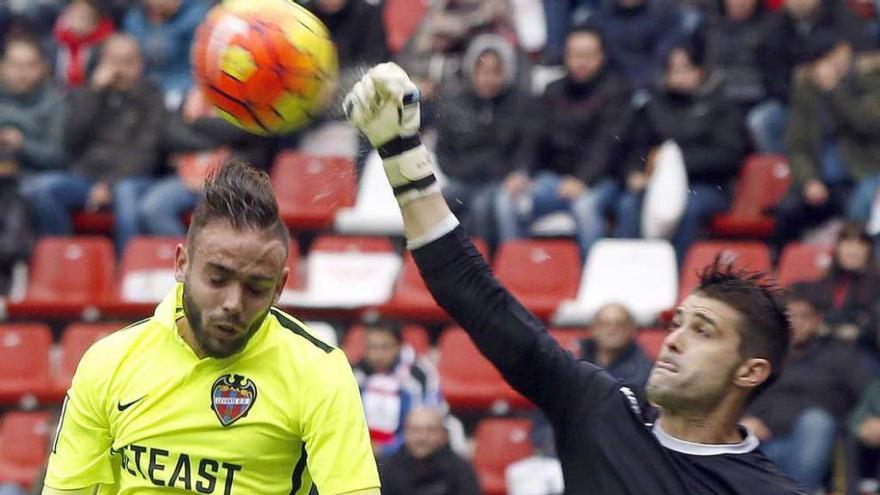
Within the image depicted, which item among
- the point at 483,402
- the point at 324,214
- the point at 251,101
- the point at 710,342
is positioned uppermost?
the point at 251,101

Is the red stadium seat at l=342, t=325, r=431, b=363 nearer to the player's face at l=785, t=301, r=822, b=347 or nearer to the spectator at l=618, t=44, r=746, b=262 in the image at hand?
the spectator at l=618, t=44, r=746, b=262

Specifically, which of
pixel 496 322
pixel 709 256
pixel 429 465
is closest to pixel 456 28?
pixel 709 256

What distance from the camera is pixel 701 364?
4.37 meters

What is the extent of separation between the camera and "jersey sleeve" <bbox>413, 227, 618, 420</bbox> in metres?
3.93

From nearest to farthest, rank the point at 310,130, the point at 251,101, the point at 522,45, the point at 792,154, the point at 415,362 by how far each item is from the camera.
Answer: the point at 251,101
the point at 415,362
the point at 792,154
the point at 310,130
the point at 522,45

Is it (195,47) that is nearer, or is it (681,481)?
(681,481)

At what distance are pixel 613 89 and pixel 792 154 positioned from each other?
1.22 metres

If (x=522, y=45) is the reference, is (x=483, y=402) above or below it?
below

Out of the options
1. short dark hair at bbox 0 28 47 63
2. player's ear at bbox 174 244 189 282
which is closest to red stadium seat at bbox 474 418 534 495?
short dark hair at bbox 0 28 47 63

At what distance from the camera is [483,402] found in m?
10.6

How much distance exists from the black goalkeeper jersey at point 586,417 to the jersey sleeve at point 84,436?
3.45ft

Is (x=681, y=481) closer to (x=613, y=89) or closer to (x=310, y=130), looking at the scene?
(x=613, y=89)

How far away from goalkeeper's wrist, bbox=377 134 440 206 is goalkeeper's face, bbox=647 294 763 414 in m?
0.85

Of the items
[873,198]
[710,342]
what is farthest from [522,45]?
[710,342]
